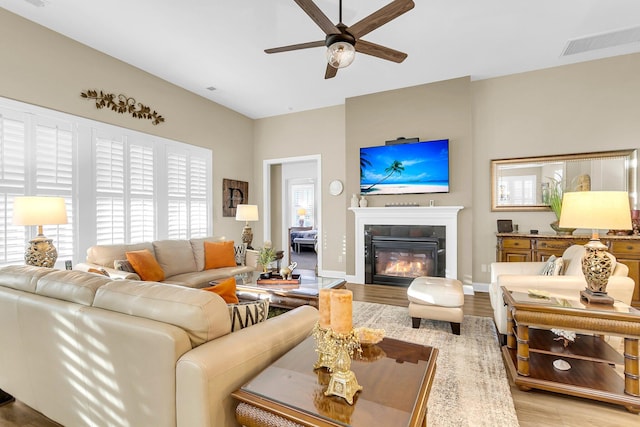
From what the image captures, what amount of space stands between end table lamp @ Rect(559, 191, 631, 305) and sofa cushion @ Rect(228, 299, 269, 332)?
2259 mm

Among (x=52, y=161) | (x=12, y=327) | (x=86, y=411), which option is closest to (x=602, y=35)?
(x=86, y=411)

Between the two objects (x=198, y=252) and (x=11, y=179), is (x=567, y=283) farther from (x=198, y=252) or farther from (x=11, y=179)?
(x=11, y=179)

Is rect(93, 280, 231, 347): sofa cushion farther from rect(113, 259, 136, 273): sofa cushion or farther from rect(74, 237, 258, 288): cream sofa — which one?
rect(113, 259, 136, 273): sofa cushion

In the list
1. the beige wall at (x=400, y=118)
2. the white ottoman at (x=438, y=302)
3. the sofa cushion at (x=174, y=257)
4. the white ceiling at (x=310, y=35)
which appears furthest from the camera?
the sofa cushion at (x=174, y=257)

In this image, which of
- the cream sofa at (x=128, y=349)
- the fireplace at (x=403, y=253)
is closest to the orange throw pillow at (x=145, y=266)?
the cream sofa at (x=128, y=349)

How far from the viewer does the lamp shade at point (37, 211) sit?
269cm

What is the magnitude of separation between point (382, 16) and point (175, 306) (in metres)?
2.55

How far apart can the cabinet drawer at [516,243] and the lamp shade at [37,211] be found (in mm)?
5437

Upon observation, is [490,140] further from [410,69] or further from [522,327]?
[522,327]

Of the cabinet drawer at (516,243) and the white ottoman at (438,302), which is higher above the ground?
the cabinet drawer at (516,243)

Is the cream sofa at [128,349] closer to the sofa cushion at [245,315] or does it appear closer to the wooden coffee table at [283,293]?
the sofa cushion at [245,315]

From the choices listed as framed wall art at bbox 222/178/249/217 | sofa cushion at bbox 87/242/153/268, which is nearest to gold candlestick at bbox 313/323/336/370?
sofa cushion at bbox 87/242/153/268

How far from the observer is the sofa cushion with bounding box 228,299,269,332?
147 centimetres

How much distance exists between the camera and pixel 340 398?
42.6 inches
